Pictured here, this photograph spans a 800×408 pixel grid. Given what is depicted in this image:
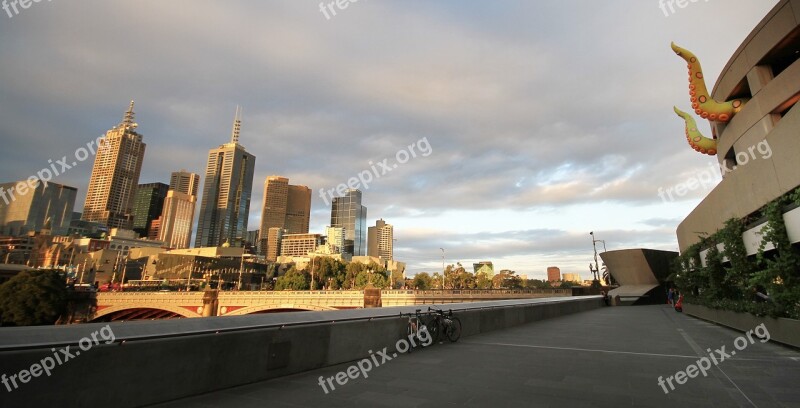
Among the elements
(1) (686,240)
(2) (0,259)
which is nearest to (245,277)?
(2) (0,259)

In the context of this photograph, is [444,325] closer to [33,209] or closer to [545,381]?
[545,381]

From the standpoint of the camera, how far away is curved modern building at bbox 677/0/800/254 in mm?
13312

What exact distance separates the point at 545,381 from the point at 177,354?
5902 mm

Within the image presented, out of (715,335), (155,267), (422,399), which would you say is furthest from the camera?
(155,267)

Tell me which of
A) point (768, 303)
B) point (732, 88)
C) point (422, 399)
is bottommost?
point (422, 399)

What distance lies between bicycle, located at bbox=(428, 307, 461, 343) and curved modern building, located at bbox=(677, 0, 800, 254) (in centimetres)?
1028

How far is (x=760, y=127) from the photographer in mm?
20672

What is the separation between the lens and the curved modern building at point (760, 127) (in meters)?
13.3

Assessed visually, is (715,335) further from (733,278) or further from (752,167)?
(752,167)

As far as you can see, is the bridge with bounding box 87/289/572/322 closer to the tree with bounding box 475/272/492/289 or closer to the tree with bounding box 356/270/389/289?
the tree with bounding box 356/270/389/289

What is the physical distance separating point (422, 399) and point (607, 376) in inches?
148

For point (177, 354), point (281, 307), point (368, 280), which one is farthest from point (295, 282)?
point (177, 354)

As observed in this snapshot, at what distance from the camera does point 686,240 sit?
32.8m

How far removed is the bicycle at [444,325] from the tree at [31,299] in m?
72.3
